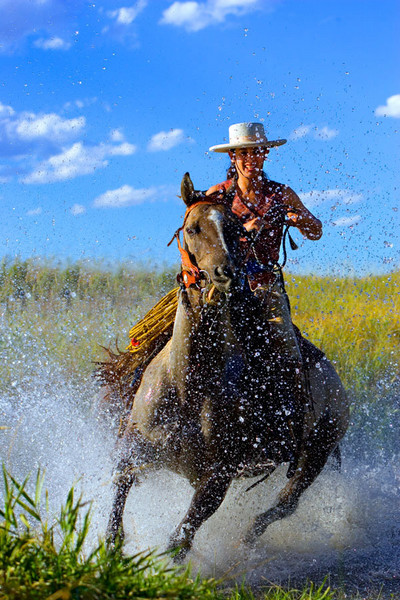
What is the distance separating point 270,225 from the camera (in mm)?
4609

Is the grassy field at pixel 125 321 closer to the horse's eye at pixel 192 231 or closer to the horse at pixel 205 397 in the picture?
the horse at pixel 205 397

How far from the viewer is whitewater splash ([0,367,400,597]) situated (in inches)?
177

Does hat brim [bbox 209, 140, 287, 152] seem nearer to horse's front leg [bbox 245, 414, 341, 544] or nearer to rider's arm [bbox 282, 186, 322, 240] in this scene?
rider's arm [bbox 282, 186, 322, 240]

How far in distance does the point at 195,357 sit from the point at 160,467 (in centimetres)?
81

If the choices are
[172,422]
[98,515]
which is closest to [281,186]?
[172,422]

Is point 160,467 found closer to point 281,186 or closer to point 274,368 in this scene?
point 274,368

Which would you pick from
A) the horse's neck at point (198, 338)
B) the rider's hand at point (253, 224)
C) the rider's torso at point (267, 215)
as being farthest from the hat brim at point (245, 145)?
the horse's neck at point (198, 338)

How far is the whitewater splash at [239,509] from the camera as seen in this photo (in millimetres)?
4484

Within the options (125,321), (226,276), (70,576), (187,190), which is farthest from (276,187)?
(125,321)

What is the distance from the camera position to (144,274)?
11.6 meters

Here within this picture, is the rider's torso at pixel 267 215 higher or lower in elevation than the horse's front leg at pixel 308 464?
higher

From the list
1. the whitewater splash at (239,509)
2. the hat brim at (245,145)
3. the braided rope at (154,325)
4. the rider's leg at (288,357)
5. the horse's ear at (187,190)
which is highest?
the hat brim at (245,145)

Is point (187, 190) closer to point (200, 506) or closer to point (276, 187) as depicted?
point (276, 187)

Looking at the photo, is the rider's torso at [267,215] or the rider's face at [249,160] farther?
the rider's face at [249,160]
